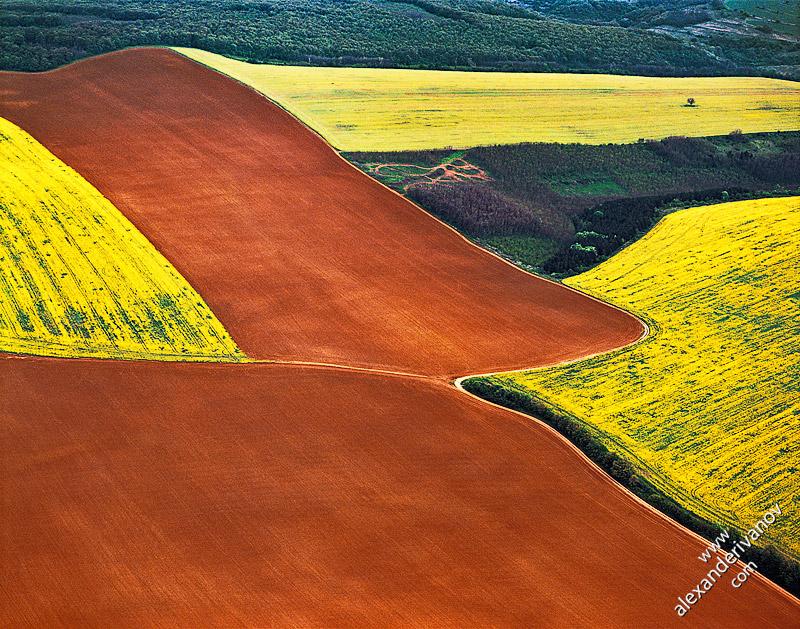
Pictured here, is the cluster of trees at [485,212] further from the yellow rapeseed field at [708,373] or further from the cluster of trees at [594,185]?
the yellow rapeseed field at [708,373]

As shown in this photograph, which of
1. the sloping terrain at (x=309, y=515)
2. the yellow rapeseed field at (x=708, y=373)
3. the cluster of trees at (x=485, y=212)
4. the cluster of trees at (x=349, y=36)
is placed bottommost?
the sloping terrain at (x=309, y=515)

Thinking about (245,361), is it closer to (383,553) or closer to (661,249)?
(383,553)

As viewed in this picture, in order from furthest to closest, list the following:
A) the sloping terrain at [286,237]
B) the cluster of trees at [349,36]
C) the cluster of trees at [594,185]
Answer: the cluster of trees at [349,36] → the cluster of trees at [594,185] → the sloping terrain at [286,237]

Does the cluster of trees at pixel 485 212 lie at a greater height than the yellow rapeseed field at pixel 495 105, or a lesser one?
lesser

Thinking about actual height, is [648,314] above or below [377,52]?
below

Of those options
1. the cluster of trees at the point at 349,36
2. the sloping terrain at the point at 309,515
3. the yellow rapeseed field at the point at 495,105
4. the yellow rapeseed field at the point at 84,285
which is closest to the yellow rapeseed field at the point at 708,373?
the sloping terrain at the point at 309,515

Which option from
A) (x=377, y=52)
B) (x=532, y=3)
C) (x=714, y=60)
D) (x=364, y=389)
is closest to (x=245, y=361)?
(x=364, y=389)

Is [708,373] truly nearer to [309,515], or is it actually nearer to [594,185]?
[309,515]
